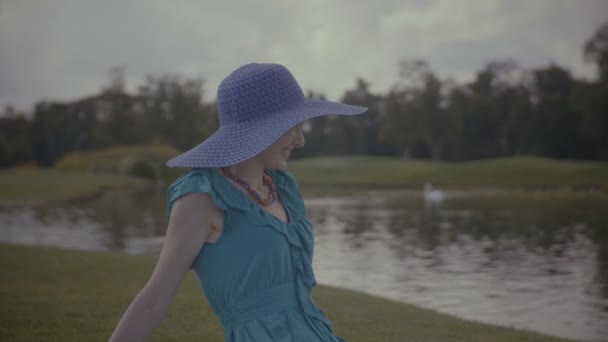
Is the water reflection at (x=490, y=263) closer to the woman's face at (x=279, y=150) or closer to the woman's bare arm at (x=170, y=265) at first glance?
the woman's face at (x=279, y=150)

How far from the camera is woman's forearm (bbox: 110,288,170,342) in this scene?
5.71ft

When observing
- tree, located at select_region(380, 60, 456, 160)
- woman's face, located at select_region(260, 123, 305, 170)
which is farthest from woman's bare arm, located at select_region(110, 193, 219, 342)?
tree, located at select_region(380, 60, 456, 160)

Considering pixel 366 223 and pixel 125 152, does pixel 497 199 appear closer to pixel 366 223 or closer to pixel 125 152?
pixel 366 223

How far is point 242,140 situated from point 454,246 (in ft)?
39.3

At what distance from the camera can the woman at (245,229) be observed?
5.93 ft

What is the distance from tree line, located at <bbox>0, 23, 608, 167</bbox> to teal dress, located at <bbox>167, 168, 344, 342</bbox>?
4833cm

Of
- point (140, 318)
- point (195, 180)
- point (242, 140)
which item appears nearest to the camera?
point (140, 318)

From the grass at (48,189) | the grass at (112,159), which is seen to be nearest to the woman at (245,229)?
the grass at (48,189)

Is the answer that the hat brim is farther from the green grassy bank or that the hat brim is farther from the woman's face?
the green grassy bank

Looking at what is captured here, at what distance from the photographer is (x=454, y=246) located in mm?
13445

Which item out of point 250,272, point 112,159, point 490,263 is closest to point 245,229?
point 250,272

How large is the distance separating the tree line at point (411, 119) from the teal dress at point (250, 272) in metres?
48.3

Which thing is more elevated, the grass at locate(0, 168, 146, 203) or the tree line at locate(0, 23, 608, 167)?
the tree line at locate(0, 23, 608, 167)

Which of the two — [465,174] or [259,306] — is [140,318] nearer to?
[259,306]
